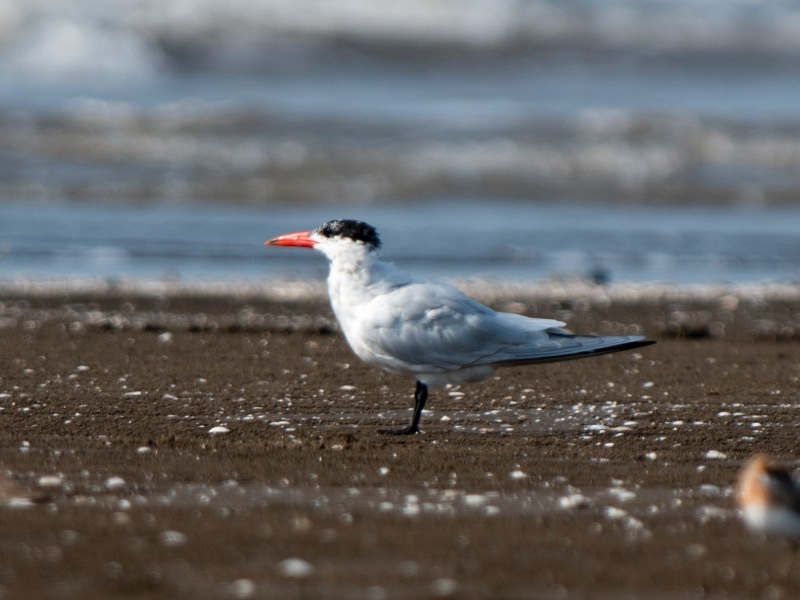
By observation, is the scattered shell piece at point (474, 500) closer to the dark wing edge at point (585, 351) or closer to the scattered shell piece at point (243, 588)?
the scattered shell piece at point (243, 588)

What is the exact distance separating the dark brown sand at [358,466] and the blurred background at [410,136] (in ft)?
9.04

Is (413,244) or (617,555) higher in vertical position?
(413,244)

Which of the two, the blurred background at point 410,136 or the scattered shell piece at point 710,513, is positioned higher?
the blurred background at point 410,136

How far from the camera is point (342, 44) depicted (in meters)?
22.5

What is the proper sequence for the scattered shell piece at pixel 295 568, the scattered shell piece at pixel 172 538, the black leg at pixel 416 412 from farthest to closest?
the black leg at pixel 416 412 < the scattered shell piece at pixel 172 538 < the scattered shell piece at pixel 295 568

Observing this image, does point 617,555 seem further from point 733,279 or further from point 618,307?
point 733,279

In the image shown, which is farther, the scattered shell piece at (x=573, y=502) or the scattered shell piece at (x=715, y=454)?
the scattered shell piece at (x=715, y=454)

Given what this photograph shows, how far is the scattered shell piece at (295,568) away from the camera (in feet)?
7.68

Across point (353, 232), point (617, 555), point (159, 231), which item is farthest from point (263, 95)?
point (617, 555)

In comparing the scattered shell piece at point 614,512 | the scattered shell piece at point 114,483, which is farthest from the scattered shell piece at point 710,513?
the scattered shell piece at point 114,483

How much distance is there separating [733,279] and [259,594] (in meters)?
6.86

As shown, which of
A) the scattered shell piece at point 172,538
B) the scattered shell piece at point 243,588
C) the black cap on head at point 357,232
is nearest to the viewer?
the scattered shell piece at point 243,588

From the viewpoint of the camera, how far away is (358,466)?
3479 mm

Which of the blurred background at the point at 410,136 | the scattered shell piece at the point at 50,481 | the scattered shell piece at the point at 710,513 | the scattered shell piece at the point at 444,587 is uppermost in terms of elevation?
the blurred background at the point at 410,136
